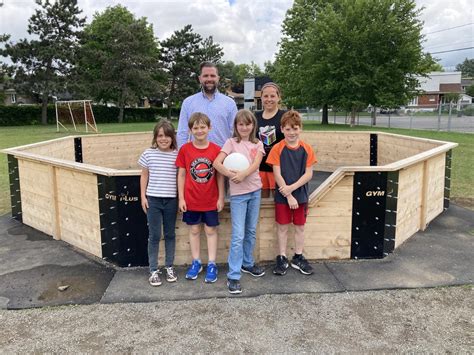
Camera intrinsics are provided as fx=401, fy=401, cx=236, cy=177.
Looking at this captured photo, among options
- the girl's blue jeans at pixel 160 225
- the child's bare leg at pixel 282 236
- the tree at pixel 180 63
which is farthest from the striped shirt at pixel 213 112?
the tree at pixel 180 63

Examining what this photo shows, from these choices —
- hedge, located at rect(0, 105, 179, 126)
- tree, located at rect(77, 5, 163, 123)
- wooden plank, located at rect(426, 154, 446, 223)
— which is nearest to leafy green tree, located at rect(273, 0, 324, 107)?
tree, located at rect(77, 5, 163, 123)

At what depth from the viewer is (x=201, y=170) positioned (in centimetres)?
355

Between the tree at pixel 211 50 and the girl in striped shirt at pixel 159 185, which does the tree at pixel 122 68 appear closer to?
the tree at pixel 211 50

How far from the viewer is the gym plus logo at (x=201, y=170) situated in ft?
11.6

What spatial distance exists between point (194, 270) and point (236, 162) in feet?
3.81

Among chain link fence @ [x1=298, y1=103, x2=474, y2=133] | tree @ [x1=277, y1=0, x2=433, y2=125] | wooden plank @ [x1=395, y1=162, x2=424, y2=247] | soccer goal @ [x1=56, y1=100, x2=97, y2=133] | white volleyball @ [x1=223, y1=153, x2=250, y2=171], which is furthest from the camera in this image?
soccer goal @ [x1=56, y1=100, x2=97, y2=133]

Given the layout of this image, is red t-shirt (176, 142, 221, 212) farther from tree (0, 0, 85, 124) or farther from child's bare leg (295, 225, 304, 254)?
tree (0, 0, 85, 124)

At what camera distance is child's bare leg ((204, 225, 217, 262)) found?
377 centimetres

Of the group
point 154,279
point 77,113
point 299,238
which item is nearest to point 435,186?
point 299,238

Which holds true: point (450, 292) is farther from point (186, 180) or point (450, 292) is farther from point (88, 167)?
point (88, 167)

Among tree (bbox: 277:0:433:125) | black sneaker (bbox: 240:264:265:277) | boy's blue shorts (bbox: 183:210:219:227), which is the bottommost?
black sneaker (bbox: 240:264:265:277)

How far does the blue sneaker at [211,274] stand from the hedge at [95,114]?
1466 inches

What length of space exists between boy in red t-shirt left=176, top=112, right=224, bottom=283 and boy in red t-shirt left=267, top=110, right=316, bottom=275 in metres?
0.55

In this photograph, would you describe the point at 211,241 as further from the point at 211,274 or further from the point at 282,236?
the point at 282,236
